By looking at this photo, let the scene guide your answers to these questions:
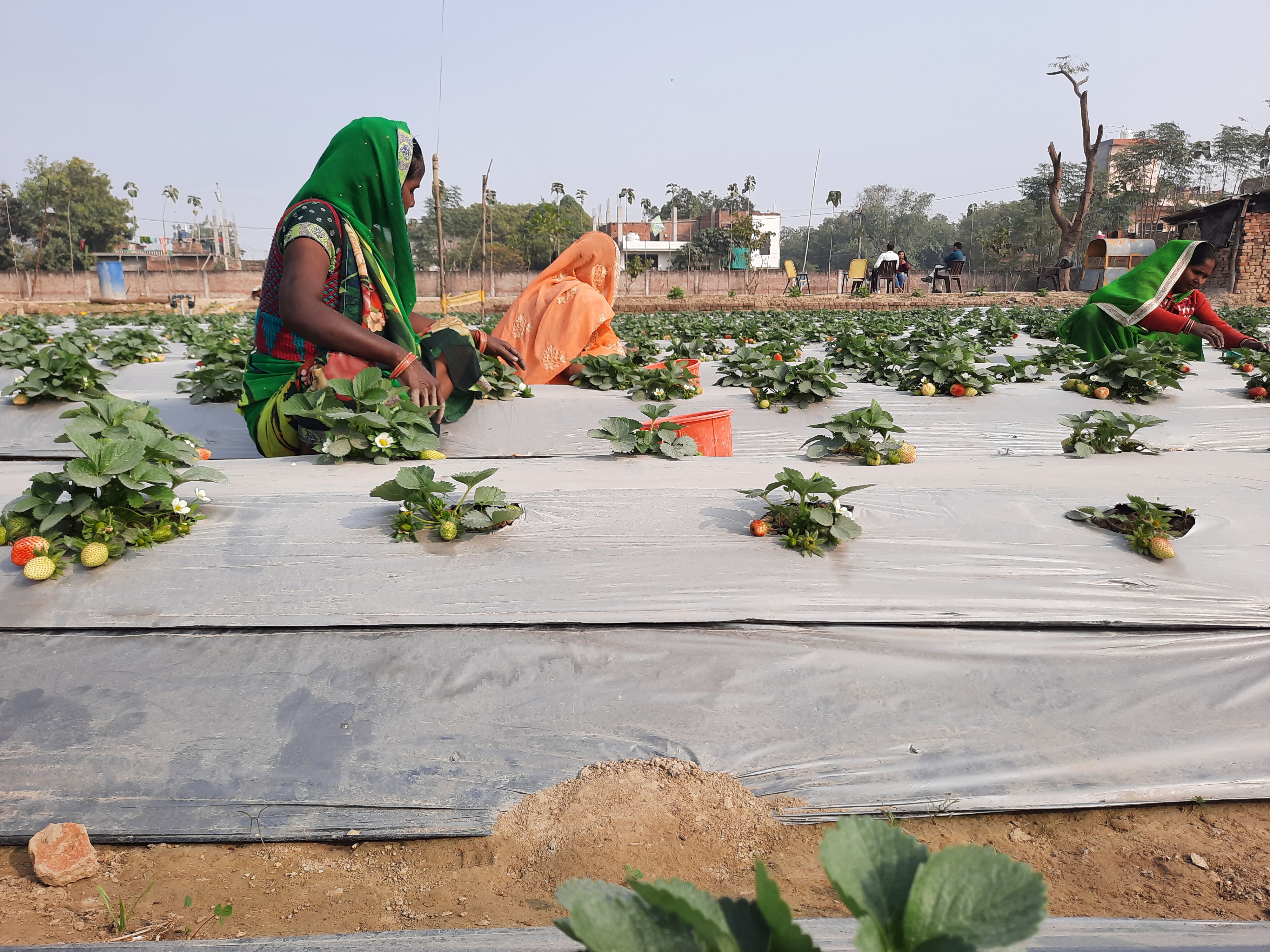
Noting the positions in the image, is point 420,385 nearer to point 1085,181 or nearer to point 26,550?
point 26,550

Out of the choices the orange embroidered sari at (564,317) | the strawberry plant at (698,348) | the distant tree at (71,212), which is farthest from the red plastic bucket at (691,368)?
the distant tree at (71,212)

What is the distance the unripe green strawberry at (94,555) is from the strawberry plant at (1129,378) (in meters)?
4.64

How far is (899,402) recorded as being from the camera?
4312 millimetres

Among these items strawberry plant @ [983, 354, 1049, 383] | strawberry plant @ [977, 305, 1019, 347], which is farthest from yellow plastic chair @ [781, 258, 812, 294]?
strawberry plant @ [983, 354, 1049, 383]

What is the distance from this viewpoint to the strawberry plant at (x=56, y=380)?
3762 millimetres

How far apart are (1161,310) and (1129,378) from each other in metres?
2.15

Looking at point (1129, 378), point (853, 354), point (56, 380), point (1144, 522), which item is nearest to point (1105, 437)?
point (1144, 522)

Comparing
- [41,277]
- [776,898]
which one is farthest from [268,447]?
[41,277]

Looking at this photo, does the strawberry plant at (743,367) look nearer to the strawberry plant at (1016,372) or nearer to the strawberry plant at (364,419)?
the strawberry plant at (1016,372)

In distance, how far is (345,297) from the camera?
307cm

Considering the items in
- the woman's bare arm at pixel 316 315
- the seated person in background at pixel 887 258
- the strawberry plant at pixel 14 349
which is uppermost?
the seated person in background at pixel 887 258

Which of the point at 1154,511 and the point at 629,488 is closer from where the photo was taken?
the point at 1154,511

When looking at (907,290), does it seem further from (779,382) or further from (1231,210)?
(779,382)

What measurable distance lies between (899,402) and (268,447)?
Answer: 10.6 ft
